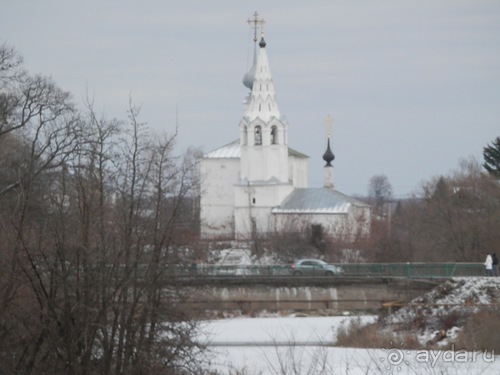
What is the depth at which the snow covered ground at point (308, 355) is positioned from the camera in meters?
22.0

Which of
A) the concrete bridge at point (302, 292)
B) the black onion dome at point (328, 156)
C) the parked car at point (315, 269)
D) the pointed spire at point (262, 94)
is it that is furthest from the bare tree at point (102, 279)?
the black onion dome at point (328, 156)

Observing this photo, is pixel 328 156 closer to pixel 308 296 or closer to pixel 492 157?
pixel 492 157

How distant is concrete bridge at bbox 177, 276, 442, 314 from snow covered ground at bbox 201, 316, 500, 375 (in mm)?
2370

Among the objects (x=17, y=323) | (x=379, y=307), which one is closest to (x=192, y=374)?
(x=17, y=323)

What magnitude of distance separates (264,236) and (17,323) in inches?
1943

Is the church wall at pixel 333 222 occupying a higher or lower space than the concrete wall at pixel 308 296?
higher

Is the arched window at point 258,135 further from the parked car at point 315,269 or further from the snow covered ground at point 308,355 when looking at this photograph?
the snow covered ground at point 308,355

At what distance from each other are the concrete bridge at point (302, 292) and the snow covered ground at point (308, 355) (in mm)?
2370

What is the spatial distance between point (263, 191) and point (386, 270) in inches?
1218

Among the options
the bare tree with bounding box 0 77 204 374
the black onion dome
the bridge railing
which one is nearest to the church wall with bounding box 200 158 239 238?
the black onion dome

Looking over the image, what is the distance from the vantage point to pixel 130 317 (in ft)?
68.9

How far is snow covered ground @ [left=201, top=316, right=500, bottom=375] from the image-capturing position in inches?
866

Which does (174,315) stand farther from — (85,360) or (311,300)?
(311,300)

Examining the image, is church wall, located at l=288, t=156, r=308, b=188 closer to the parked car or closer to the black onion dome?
the black onion dome
